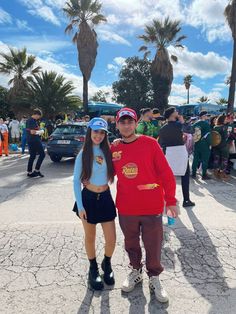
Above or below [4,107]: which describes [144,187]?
below

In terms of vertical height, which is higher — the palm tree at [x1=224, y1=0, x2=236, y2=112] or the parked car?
the palm tree at [x1=224, y1=0, x2=236, y2=112]

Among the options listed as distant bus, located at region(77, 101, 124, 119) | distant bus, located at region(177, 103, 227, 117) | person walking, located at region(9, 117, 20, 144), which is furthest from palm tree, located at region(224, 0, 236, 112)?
person walking, located at region(9, 117, 20, 144)

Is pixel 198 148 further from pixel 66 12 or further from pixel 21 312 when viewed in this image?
pixel 66 12

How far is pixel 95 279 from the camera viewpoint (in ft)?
9.60

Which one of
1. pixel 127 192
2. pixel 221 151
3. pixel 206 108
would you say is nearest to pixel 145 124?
pixel 221 151

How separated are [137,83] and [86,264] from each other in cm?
2779

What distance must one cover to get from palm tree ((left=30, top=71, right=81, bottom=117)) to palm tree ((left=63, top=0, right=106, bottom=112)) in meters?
1.15

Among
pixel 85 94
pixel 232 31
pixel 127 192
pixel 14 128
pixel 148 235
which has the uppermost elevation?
pixel 232 31

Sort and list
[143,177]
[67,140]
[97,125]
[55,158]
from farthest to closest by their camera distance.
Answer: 1. [55,158]
2. [67,140]
3. [97,125]
4. [143,177]

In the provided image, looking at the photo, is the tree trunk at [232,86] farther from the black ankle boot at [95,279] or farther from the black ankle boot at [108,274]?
the black ankle boot at [95,279]

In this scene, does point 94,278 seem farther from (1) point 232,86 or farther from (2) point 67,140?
(1) point 232,86

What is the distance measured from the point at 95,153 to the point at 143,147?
47 cm

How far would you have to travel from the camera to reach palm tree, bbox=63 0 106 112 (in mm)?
21062

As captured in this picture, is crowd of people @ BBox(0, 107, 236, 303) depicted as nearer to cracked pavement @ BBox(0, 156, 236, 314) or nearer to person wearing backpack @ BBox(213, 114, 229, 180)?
cracked pavement @ BBox(0, 156, 236, 314)
